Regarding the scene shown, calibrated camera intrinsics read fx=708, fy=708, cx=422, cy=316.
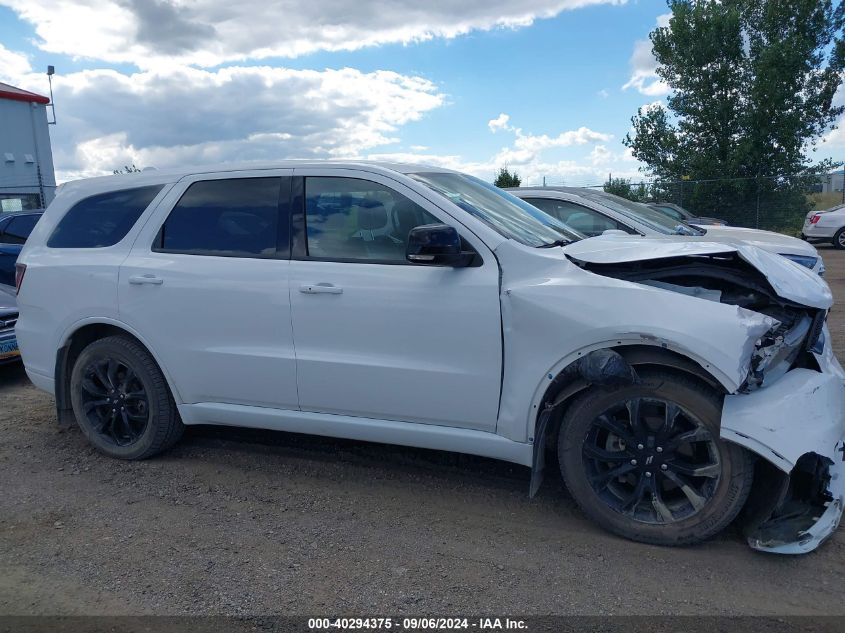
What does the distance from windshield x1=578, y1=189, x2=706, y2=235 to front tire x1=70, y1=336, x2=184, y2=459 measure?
5123 mm

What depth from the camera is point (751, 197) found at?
24734 millimetres

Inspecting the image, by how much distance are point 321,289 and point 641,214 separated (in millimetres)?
5366

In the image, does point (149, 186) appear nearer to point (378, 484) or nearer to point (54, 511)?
point (54, 511)

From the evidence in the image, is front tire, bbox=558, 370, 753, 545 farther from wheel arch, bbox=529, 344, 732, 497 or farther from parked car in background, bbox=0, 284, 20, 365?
parked car in background, bbox=0, 284, 20, 365

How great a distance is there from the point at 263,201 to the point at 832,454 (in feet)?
10.8

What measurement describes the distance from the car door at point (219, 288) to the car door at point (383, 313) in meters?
0.14

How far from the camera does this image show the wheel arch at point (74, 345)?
4574 millimetres

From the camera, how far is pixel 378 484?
4.22m

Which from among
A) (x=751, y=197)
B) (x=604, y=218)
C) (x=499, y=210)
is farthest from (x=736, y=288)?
(x=751, y=197)

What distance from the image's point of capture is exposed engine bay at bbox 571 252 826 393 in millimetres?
3412

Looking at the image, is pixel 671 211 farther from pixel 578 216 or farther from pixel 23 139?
pixel 23 139

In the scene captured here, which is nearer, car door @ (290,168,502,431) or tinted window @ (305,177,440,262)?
car door @ (290,168,502,431)

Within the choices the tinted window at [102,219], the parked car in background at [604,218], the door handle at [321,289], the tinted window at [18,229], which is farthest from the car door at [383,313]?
the tinted window at [18,229]

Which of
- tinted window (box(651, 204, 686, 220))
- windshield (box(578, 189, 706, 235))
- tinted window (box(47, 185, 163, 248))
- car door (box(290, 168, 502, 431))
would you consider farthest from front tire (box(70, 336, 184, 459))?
tinted window (box(651, 204, 686, 220))
